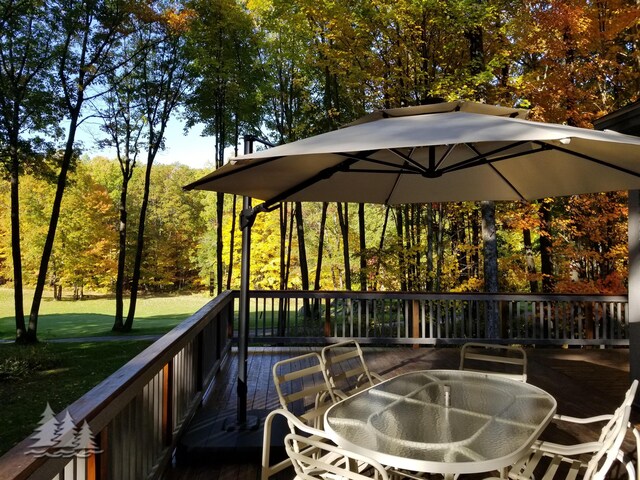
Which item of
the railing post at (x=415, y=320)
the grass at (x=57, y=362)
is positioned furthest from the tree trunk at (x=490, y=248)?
the grass at (x=57, y=362)

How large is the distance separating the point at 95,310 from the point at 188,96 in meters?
15.5

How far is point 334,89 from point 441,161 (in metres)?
10.7

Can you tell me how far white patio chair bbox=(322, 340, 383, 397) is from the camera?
9.32ft

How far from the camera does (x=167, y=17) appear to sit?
15.0 meters

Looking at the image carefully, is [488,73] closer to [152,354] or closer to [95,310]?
[152,354]

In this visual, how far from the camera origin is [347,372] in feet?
9.70

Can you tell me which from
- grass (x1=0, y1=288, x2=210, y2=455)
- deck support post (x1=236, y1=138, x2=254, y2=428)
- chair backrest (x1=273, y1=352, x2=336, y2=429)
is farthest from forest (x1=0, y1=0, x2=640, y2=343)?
deck support post (x1=236, y1=138, x2=254, y2=428)

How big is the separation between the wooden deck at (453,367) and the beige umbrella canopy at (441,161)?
1.78m

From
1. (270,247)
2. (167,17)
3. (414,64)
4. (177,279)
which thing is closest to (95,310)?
(177,279)

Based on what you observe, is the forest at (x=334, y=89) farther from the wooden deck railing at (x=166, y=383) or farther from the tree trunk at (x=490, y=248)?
the wooden deck railing at (x=166, y=383)

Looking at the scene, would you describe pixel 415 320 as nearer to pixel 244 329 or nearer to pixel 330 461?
pixel 244 329

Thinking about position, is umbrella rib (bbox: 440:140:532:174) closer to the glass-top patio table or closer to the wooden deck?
the glass-top patio table

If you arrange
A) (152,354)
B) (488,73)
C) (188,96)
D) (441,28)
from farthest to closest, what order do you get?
1. (188,96)
2. (441,28)
3. (488,73)
4. (152,354)

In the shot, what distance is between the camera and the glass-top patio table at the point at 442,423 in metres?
1.66
